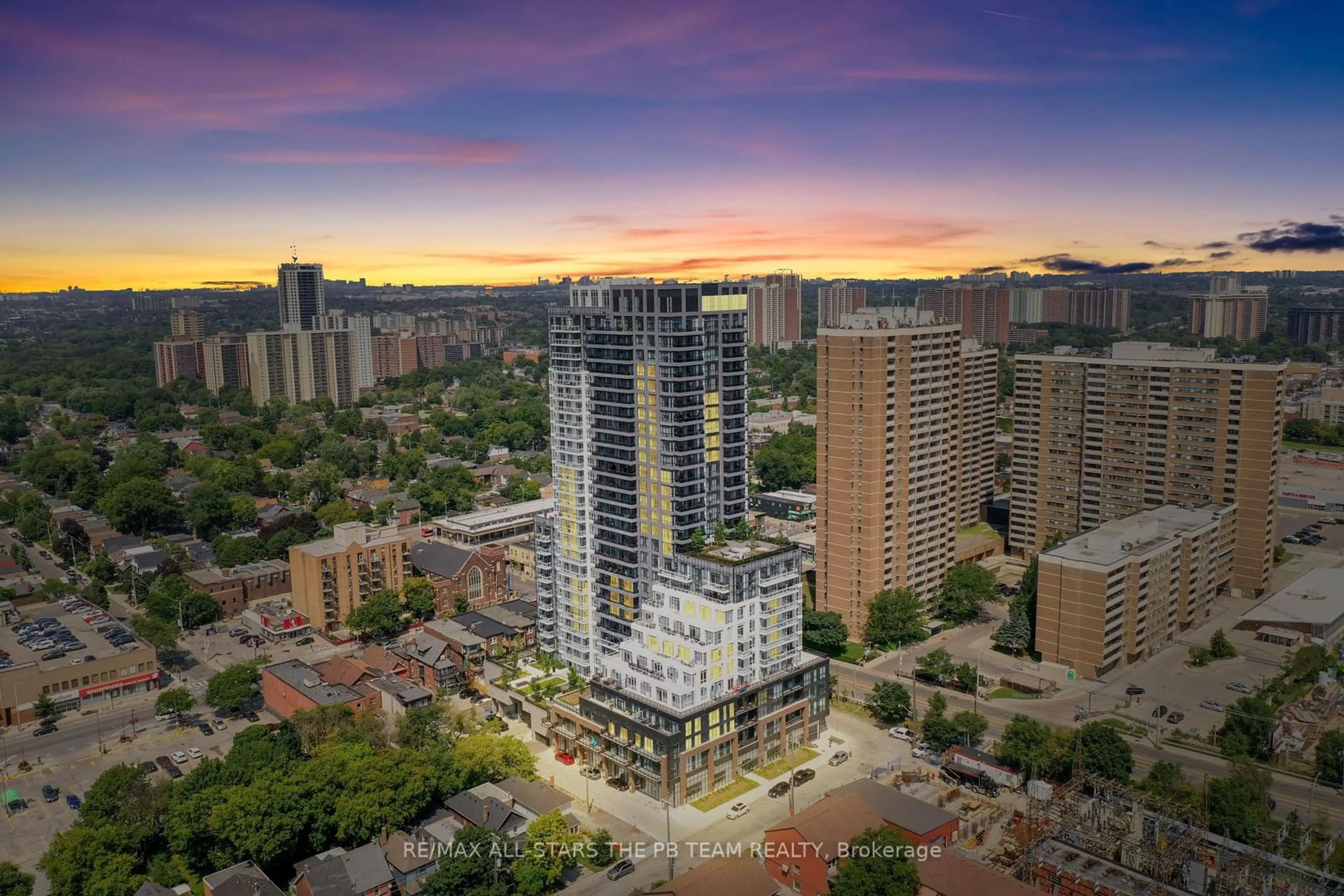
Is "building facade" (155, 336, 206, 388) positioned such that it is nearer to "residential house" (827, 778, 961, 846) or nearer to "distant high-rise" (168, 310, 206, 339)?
"distant high-rise" (168, 310, 206, 339)

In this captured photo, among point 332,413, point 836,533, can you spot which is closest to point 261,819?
point 836,533

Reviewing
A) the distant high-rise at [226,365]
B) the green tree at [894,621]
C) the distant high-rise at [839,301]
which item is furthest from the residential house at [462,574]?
the distant high-rise at [839,301]

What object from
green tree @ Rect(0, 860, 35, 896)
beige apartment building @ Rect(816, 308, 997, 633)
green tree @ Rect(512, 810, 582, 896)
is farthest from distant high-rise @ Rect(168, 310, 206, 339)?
green tree @ Rect(512, 810, 582, 896)

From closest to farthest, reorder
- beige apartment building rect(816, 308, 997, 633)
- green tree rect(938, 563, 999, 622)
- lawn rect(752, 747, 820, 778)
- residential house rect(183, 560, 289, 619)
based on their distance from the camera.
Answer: lawn rect(752, 747, 820, 778) → beige apartment building rect(816, 308, 997, 633) → green tree rect(938, 563, 999, 622) → residential house rect(183, 560, 289, 619)

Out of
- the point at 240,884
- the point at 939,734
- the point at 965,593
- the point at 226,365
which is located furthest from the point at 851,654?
the point at 226,365

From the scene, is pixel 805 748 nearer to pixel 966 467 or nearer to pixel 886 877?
pixel 886 877

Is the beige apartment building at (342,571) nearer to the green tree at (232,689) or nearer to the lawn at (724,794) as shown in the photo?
the green tree at (232,689)
